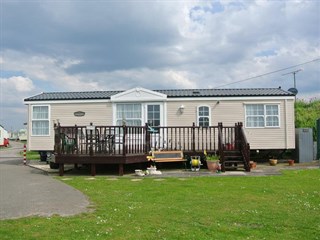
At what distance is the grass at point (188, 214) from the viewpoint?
5.05 m

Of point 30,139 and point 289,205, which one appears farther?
point 30,139

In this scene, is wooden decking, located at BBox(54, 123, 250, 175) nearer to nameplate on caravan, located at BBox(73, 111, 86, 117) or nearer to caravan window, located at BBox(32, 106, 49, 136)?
nameplate on caravan, located at BBox(73, 111, 86, 117)

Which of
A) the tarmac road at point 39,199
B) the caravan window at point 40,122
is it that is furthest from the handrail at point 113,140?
the caravan window at point 40,122

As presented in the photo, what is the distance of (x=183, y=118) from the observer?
17.3 m

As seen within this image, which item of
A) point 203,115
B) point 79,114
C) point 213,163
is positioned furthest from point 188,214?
point 79,114

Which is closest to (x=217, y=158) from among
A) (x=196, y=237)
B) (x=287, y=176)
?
(x=287, y=176)

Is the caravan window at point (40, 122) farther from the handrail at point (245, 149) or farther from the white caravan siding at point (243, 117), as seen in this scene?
the handrail at point (245, 149)

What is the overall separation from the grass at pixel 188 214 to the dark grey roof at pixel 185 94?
26.0 ft

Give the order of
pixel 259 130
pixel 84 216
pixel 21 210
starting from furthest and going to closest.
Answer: pixel 259 130
pixel 21 210
pixel 84 216

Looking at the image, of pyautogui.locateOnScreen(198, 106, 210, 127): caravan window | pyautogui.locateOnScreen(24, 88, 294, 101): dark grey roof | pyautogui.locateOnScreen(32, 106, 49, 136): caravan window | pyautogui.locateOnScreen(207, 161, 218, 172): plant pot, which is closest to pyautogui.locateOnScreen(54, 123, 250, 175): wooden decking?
pyautogui.locateOnScreen(207, 161, 218, 172): plant pot

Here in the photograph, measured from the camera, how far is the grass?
5047 millimetres

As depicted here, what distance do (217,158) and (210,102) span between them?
4208 millimetres

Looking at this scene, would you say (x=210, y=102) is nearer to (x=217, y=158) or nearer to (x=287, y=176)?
(x=217, y=158)

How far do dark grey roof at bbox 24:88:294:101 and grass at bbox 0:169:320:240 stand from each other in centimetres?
791
